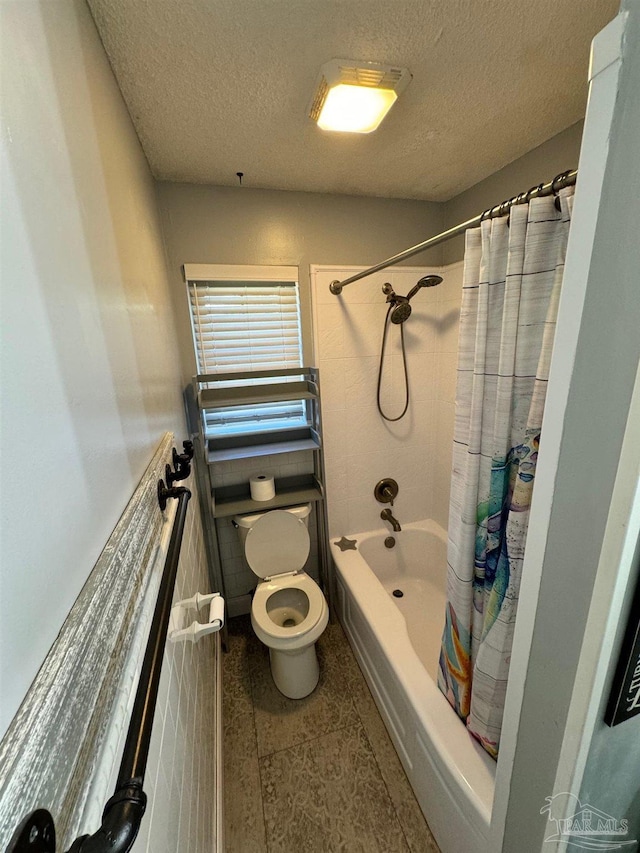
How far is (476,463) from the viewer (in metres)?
1.02

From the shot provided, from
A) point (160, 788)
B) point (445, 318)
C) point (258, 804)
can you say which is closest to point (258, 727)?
point (258, 804)

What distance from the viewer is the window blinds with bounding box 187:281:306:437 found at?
1794 millimetres

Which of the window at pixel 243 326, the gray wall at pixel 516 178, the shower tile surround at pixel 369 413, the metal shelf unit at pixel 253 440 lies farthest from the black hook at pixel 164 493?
the gray wall at pixel 516 178

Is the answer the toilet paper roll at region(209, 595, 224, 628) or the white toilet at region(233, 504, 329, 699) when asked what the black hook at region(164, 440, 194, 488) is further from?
the white toilet at region(233, 504, 329, 699)

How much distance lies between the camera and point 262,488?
1892 millimetres

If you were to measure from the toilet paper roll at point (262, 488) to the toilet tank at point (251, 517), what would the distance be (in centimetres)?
9

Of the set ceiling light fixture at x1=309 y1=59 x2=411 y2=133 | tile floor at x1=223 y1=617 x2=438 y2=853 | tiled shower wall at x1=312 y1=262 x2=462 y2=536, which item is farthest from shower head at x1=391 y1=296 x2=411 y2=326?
tile floor at x1=223 y1=617 x2=438 y2=853

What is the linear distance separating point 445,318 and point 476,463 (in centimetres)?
131

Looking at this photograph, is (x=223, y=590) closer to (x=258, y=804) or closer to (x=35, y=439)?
(x=258, y=804)

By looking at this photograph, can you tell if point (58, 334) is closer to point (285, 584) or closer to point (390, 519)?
point (285, 584)

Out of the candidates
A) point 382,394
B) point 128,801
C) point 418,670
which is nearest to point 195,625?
point 128,801

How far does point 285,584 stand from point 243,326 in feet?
4.84

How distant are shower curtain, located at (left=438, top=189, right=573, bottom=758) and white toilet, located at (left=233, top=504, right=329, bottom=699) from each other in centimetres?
76

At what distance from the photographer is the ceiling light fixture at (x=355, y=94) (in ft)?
3.23
